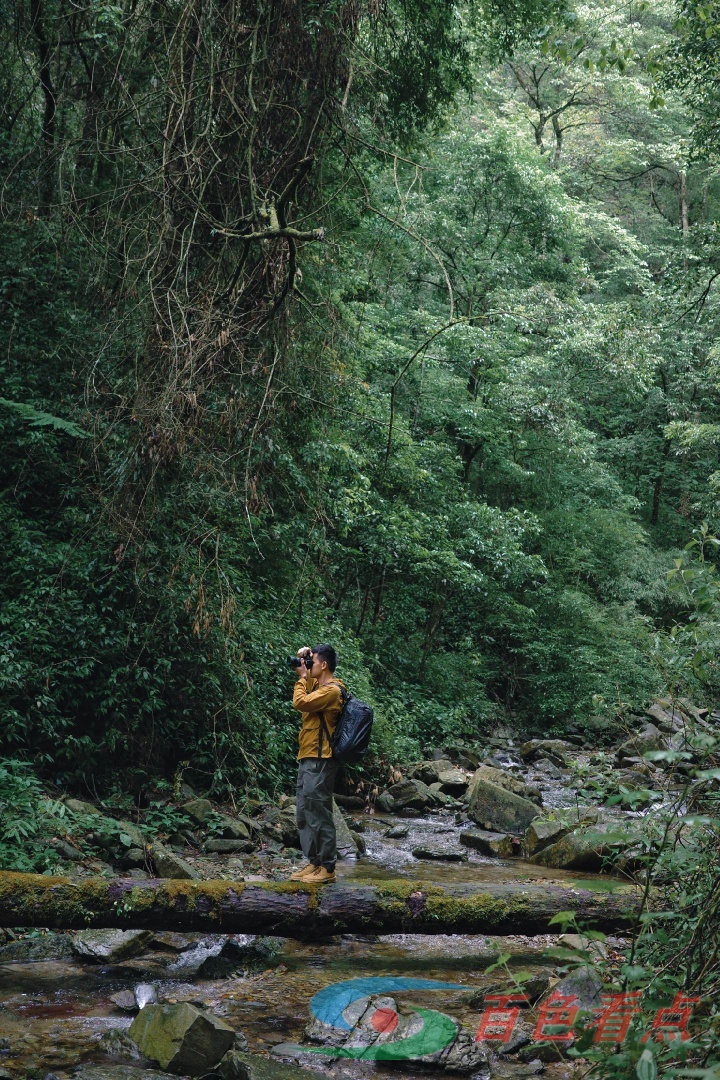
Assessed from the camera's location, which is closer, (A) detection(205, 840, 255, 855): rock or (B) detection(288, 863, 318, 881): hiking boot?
(B) detection(288, 863, 318, 881): hiking boot

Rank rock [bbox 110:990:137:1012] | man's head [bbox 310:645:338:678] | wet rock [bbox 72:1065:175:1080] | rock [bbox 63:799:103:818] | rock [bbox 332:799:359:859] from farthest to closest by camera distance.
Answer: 1. rock [bbox 332:799:359:859]
2. rock [bbox 63:799:103:818]
3. man's head [bbox 310:645:338:678]
4. rock [bbox 110:990:137:1012]
5. wet rock [bbox 72:1065:175:1080]

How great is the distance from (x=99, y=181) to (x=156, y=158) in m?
1.99

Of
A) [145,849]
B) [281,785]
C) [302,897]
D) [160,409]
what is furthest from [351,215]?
[302,897]

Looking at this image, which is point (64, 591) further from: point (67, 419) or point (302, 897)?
point (302, 897)

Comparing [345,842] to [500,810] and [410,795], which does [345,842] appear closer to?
[500,810]

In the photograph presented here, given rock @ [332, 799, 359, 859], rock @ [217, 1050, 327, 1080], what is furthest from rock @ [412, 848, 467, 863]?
rock @ [217, 1050, 327, 1080]

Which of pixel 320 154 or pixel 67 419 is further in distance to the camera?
pixel 67 419

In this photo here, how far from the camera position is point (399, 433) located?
1385 centimetres

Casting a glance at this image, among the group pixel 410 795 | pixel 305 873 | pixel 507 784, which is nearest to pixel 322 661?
pixel 305 873

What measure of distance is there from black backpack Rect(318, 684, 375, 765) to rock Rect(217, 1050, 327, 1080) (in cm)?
210

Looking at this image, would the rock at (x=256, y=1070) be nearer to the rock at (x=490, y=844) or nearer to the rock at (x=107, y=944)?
the rock at (x=107, y=944)

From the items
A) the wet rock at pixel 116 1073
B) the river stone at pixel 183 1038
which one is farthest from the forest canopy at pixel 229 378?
the wet rock at pixel 116 1073

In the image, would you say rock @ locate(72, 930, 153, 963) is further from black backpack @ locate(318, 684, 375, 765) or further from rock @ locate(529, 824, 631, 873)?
rock @ locate(529, 824, 631, 873)

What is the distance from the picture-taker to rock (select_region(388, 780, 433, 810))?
36.1ft
